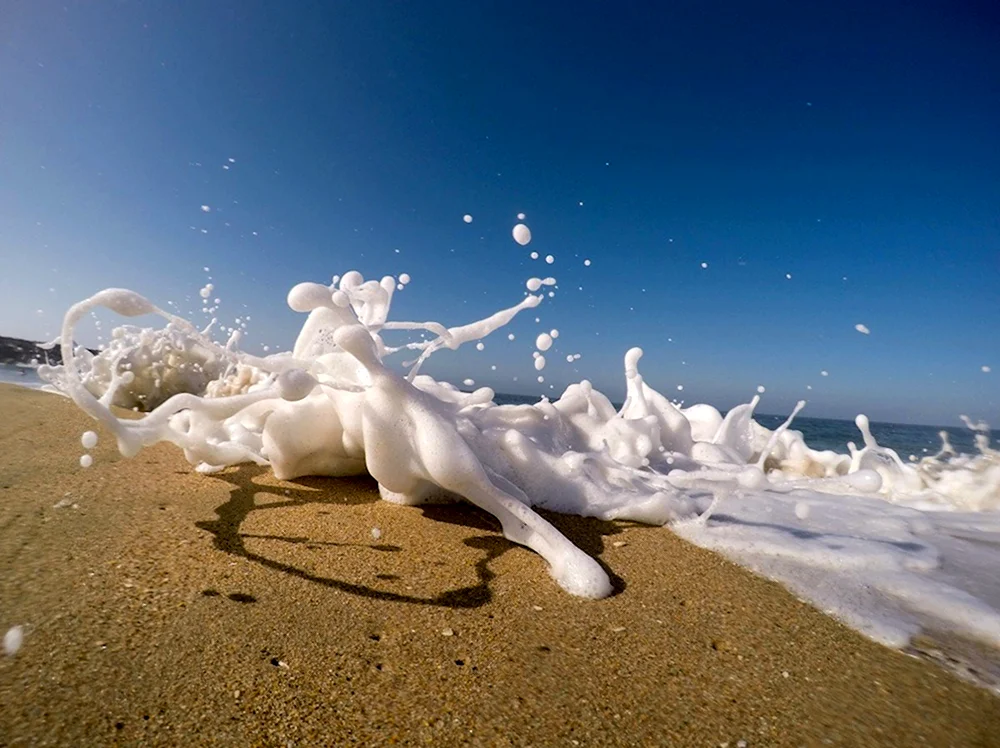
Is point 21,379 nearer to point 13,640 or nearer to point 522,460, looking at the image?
point 522,460

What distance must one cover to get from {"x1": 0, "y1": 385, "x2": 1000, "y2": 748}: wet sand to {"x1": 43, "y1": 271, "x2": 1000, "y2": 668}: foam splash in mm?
173

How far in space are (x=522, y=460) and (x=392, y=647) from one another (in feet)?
3.65

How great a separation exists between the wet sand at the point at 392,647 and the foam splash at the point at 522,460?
6.8 inches

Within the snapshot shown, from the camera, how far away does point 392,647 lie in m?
0.92

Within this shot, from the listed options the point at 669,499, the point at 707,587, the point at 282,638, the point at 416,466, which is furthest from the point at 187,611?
the point at 669,499

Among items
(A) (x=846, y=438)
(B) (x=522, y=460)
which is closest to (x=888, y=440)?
(A) (x=846, y=438)

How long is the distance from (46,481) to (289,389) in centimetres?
92

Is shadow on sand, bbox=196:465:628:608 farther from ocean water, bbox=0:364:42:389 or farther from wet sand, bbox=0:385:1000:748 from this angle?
ocean water, bbox=0:364:42:389

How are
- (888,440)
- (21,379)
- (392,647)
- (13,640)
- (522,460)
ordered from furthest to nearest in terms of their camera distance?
(888,440) < (21,379) < (522,460) < (392,647) < (13,640)

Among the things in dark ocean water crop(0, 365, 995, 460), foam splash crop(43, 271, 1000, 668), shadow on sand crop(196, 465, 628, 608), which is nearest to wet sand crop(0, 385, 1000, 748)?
shadow on sand crop(196, 465, 628, 608)

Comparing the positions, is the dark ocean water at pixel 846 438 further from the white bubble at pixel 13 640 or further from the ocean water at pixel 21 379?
the white bubble at pixel 13 640

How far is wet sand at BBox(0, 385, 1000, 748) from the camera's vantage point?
2.42 feet

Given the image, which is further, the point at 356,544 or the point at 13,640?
the point at 356,544

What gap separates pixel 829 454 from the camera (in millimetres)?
4168
